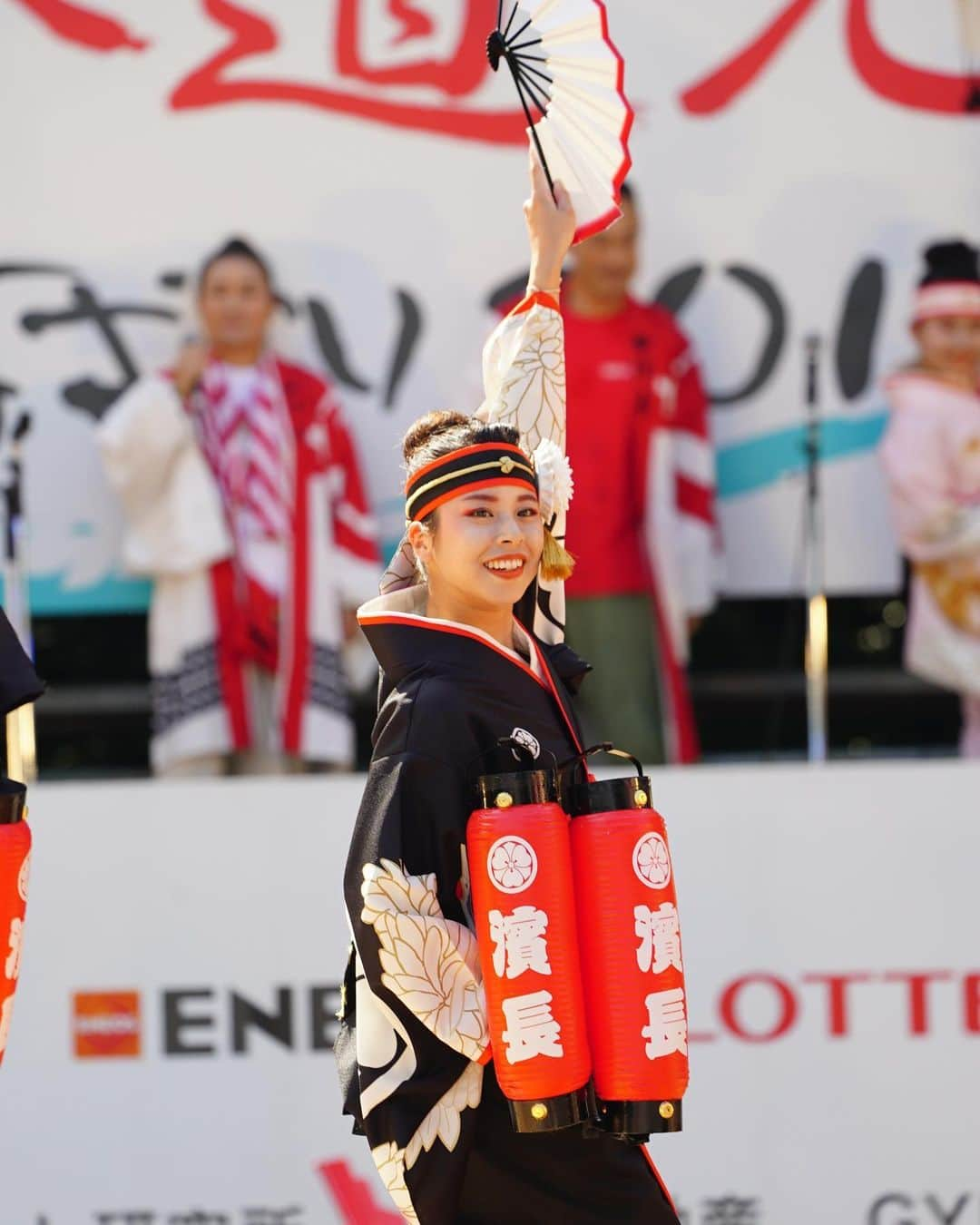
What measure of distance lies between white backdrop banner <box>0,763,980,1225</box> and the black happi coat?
5.16ft

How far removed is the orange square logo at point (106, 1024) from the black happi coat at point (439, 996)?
1.64m

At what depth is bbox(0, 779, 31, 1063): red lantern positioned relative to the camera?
2.23m

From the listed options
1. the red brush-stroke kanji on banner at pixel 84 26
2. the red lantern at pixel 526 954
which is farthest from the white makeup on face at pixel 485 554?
the red brush-stroke kanji on banner at pixel 84 26

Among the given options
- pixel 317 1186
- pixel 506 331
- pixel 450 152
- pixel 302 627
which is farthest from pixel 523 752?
pixel 450 152

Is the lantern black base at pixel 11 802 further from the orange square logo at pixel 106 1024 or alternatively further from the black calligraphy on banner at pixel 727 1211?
the black calligraphy on banner at pixel 727 1211

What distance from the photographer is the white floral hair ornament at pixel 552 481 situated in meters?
Result: 2.29

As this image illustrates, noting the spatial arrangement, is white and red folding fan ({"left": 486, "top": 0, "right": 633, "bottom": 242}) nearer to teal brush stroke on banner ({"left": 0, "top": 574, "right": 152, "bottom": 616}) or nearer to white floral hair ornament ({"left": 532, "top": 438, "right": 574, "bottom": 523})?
white floral hair ornament ({"left": 532, "top": 438, "right": 574, "bottom": 523})

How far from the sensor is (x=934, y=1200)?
364cm

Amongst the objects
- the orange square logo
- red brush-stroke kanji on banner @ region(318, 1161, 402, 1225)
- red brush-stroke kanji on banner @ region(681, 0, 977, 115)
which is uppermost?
red brush-stroke kanji on banner @ region(681, 0, 977, 115)

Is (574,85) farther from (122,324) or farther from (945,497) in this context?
(122,324)

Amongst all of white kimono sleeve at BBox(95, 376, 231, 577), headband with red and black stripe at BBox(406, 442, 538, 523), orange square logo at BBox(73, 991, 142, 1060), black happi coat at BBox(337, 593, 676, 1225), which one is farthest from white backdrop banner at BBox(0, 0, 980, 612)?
black happi coat at BBox(337, 593, 676, 1225)

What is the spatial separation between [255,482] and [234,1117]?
4.94 feet

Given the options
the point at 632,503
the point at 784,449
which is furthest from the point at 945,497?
the point at 632,503

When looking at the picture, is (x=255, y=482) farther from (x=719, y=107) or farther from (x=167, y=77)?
(x=719, y=107)
